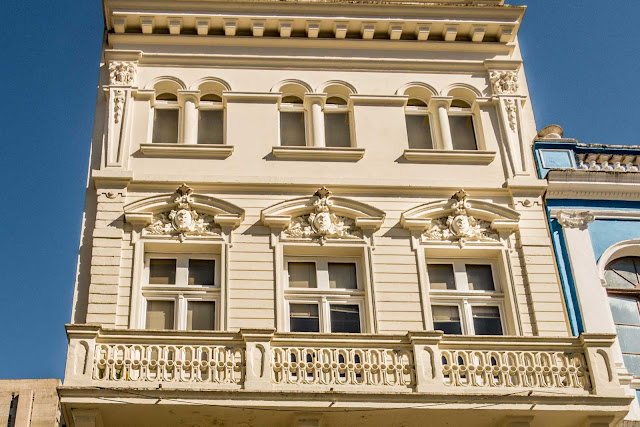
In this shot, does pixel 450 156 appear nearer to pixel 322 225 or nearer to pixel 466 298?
pixel 466 298

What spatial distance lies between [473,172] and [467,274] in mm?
2465

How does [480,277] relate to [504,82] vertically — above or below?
below

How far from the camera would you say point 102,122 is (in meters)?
24.1

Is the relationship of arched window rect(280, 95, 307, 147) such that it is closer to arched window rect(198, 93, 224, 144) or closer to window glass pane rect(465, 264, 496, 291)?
arched window rect(198, 93, 224, 144)

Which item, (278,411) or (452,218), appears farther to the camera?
(452,218)

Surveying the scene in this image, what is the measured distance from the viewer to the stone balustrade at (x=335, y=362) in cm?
1902

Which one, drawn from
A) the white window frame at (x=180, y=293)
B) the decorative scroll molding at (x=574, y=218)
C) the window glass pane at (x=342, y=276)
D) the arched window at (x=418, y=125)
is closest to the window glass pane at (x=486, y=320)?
the window glass pane at (x=342, y=276)

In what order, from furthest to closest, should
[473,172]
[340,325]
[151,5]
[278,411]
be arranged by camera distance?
[151,5], [473,172], [340,325], [278,411]

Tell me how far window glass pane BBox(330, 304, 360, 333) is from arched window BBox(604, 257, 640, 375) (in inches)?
209

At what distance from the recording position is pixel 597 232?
23359mm

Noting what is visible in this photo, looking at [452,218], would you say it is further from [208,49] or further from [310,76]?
[208,49]

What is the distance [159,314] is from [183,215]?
82.0 inches

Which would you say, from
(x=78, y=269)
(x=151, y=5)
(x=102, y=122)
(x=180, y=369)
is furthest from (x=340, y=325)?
(x=151, y=5)

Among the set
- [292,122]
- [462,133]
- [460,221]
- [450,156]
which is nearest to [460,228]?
[460,221]
